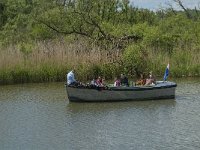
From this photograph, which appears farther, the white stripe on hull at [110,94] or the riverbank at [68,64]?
the riverbank at [68,64]

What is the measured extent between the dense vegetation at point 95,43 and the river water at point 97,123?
15.9 feet

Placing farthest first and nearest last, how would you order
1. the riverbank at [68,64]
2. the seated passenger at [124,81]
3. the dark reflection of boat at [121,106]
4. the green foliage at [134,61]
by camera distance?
the green foliage at [134,61], the riverbank at [68,64], the seated passenger at [124,81], the dark reflection of boat at [121,106]

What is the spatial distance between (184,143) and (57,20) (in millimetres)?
28892

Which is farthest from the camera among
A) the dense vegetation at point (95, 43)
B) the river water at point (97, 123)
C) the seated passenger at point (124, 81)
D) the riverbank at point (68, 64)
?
the dense vegetation at point (95, 43)

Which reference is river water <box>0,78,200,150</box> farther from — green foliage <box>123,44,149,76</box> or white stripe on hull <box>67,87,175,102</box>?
green foliage <box>123,44,149,76</box>

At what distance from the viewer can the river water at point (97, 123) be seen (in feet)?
54.4

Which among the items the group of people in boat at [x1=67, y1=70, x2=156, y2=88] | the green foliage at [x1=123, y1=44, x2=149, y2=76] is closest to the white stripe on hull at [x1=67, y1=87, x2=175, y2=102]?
the group of people in boat at [x1=67, y1=70, x2=156, y2=88]

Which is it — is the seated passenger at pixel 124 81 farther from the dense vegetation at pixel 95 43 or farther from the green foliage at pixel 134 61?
the green foliage at pixel 134 61

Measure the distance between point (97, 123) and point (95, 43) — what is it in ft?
55.4

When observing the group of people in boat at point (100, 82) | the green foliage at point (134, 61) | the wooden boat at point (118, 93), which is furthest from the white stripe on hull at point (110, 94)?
the green foliage at point (134, 61)

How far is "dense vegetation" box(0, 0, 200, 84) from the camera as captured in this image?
3294 centimetres

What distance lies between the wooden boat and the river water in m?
0.38

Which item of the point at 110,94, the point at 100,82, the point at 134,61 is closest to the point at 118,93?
the point at 110,94

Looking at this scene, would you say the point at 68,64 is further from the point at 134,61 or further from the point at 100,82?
the point at 100,82
